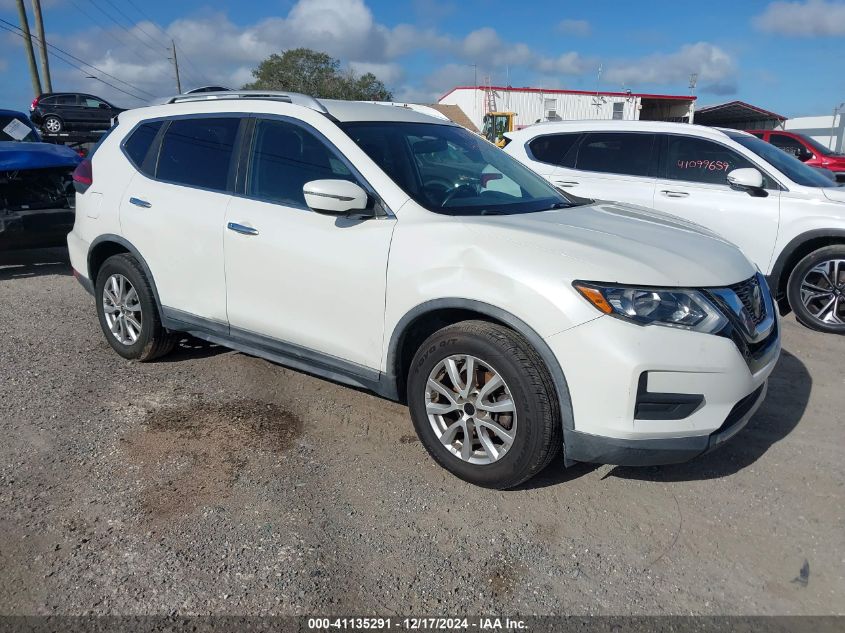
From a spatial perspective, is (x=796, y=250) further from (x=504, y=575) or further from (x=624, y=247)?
(x=504, y=575)

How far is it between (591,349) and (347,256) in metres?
1.35

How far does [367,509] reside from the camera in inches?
121

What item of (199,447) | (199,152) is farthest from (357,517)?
(199,152)

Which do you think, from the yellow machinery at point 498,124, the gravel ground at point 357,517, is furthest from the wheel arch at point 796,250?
the yellow machinery at point 498,124

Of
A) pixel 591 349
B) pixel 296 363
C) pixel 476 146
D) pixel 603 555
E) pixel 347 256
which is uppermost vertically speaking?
pixel 476 146

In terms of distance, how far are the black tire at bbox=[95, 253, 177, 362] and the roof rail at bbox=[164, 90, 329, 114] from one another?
3.86ft

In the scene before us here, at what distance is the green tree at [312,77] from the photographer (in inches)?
2147

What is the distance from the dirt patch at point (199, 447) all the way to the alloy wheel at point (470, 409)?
3.24 feet

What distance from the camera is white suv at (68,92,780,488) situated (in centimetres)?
279

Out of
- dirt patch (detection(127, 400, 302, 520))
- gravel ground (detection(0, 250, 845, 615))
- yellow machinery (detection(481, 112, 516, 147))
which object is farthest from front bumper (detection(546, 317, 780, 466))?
yellow machinery (detection(481, 112, 516, 147))

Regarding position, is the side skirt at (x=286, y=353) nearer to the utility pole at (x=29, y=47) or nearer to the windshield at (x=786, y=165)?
the windshield at (x=786, y=165)

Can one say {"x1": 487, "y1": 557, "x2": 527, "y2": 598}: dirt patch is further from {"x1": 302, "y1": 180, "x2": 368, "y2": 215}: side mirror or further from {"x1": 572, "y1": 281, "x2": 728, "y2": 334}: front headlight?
{"x1": 302, "y1": 180, "x2": 368, "y2": 215}: side mirror

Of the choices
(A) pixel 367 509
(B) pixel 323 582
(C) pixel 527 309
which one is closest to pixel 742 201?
(C) pixel 527 309

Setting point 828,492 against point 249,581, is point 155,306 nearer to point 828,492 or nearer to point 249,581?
point 249,581
